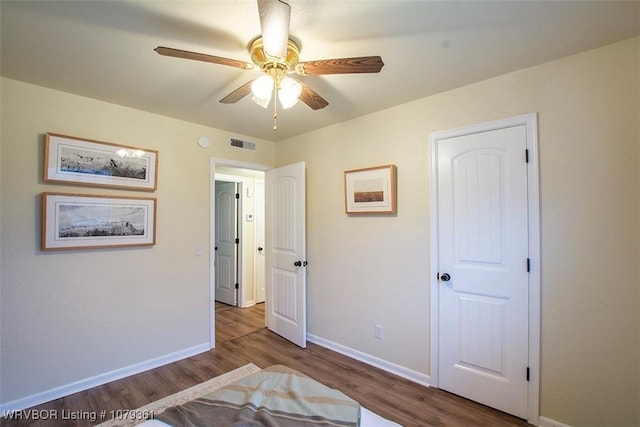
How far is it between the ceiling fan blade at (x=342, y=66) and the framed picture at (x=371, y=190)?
1242 millimetres

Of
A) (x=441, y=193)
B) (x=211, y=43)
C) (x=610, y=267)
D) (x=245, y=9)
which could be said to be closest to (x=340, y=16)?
(x=245, y=9)

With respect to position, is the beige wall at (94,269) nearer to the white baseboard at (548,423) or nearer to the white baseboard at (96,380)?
the white baseboard at (96,380)

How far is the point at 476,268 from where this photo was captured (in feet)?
7.16

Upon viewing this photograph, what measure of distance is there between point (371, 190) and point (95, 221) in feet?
8.08

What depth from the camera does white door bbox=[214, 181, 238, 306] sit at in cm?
480

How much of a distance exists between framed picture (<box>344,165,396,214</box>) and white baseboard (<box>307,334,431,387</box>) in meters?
1.42

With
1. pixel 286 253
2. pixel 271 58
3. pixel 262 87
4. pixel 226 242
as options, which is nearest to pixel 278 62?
pixel 271 58

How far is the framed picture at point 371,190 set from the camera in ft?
8.62

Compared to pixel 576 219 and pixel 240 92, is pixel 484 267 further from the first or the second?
pixel 240 92

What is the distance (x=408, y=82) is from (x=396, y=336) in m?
2.18

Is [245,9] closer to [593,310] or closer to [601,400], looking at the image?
[593,310]

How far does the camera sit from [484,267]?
7.04ft

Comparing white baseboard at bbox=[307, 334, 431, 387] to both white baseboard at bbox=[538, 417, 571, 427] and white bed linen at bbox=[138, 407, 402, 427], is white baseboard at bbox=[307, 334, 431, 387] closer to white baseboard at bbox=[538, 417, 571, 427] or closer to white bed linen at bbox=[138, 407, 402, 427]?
white baseboard at bbox=[538, 417, 571, 427]

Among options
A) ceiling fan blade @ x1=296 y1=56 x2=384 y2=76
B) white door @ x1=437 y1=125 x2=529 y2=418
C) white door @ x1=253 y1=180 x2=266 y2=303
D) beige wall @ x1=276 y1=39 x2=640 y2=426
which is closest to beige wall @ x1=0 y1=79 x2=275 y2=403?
white door @ x1=253 y1=180 x2=266 y2=303
